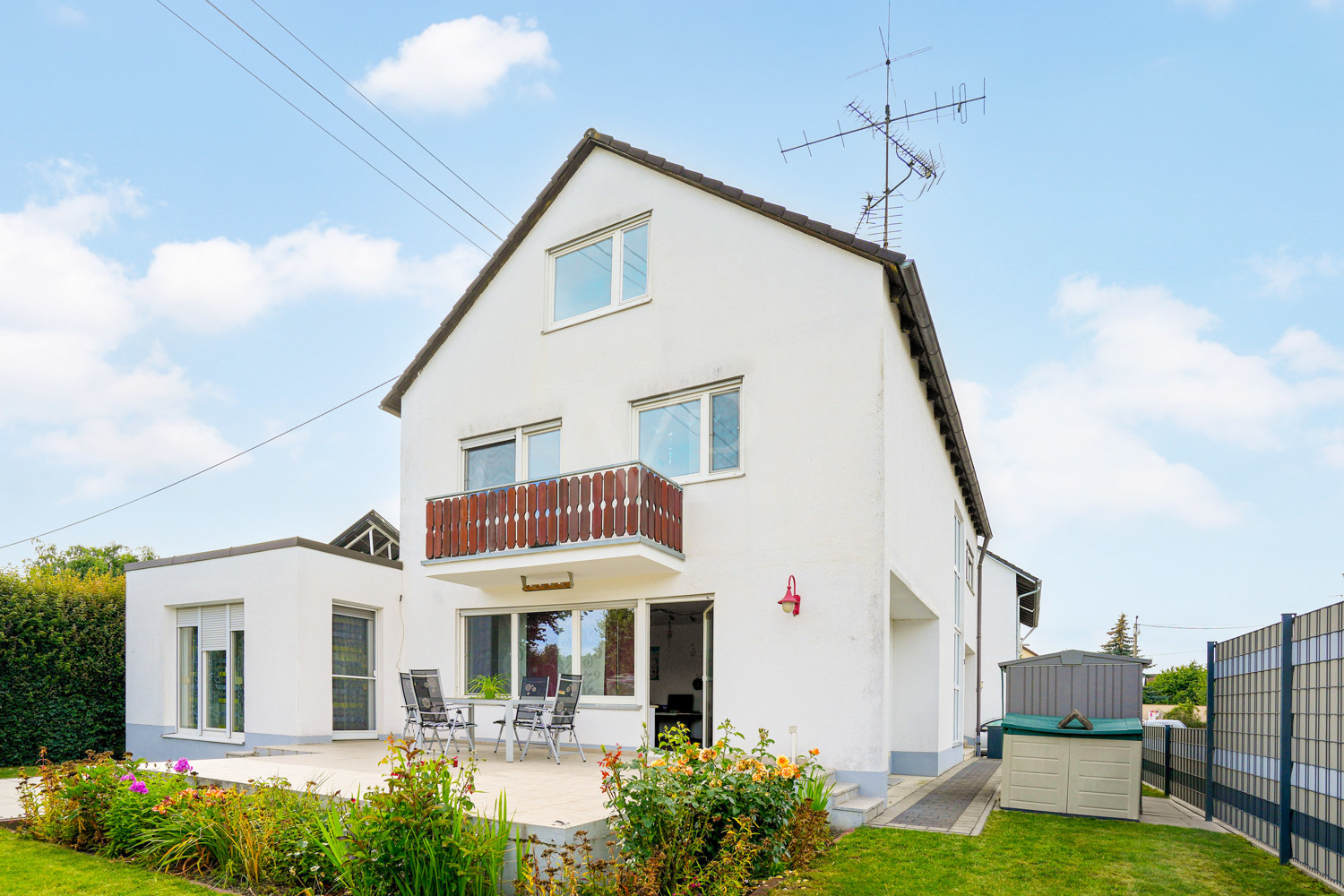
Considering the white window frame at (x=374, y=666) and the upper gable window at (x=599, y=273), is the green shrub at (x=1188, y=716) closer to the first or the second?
the upper gable window at (x=599, y=273)

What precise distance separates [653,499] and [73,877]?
6.32m

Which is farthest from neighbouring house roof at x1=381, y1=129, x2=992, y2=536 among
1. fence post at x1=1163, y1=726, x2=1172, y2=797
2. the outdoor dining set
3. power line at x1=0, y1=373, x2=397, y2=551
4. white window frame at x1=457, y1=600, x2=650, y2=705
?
the outdoor dining set

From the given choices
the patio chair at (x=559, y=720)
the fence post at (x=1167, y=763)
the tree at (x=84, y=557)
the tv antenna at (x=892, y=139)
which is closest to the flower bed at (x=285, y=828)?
the patio chair at (x=559, y=720)

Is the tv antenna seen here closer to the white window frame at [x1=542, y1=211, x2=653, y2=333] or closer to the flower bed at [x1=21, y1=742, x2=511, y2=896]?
the white window frame at [x1=542, y1=211, x2=653, y2=333]

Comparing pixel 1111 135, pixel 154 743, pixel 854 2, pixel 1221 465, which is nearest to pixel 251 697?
pixel 154 743

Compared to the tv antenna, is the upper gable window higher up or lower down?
lower down

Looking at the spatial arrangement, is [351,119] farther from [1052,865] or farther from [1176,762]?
[1176,762]

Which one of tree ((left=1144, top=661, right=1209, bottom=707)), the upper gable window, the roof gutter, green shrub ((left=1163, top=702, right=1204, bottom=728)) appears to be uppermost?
the upper gable window

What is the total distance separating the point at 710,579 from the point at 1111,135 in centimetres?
836

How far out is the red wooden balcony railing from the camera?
10250mm

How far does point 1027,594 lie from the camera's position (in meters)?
25.1

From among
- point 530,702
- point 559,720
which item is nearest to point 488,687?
point 530,702

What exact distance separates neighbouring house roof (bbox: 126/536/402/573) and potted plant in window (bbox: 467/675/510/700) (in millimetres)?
2398

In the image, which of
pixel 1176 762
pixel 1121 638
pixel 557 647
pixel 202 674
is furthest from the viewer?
pixel 1121 638
